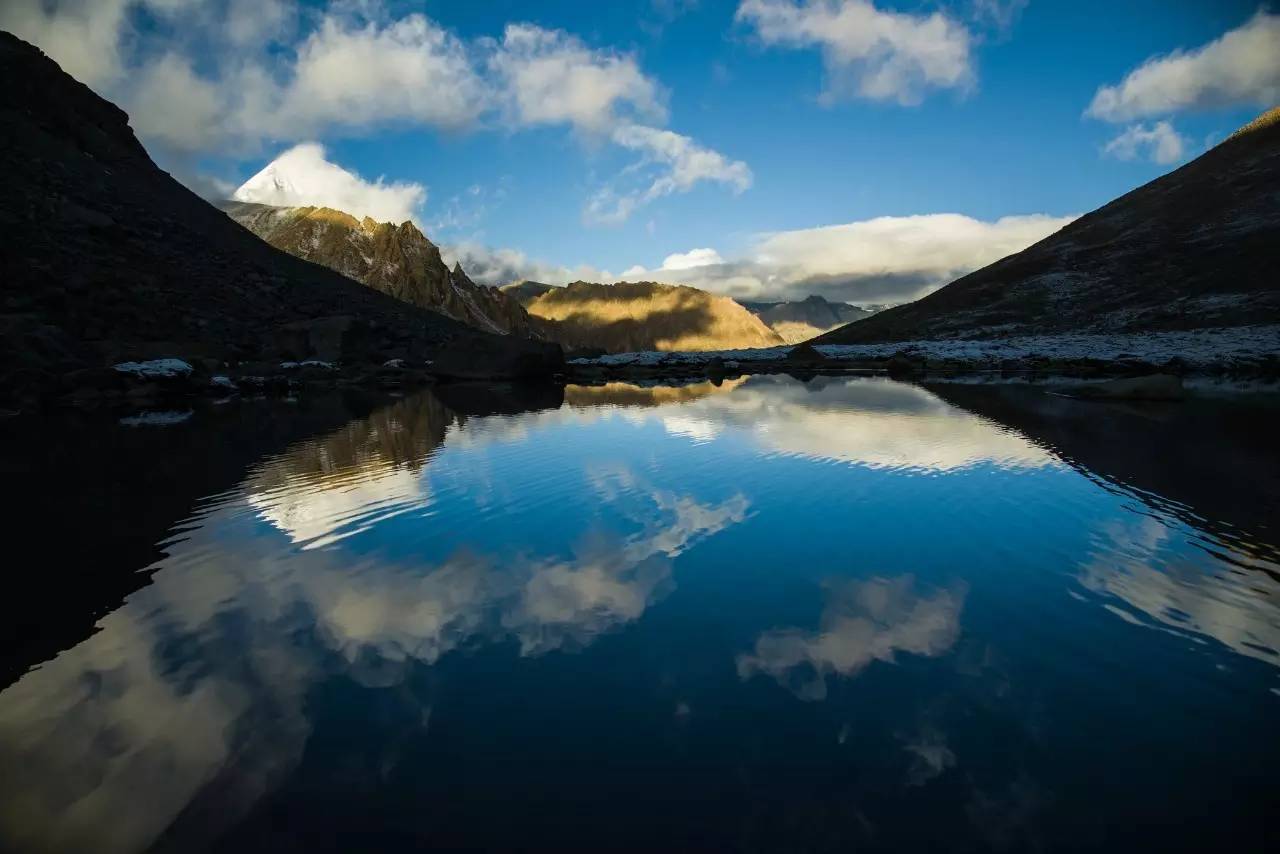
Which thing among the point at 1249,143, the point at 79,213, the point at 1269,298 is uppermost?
the point at 1249,143

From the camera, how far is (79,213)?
2037 inches

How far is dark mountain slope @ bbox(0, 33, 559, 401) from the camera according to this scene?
39500mm

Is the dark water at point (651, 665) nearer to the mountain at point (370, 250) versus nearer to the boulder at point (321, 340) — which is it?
the boulder at point (321, 340)

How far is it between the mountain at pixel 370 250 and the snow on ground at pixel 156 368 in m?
137

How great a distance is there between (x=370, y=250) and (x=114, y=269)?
456 ft

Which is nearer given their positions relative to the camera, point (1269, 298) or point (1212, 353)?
point (1212, 353)

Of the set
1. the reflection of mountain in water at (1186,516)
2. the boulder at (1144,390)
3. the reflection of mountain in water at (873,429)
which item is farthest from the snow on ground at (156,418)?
the boulder at (1144,390)

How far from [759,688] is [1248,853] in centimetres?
301

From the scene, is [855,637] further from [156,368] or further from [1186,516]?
[156,368]

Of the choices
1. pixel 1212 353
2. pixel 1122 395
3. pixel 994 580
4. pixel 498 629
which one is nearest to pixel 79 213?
pixel 498 629

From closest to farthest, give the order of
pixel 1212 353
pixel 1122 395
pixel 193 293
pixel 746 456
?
1. pixel 746 456
2. pixel 1122 395
3. pixel 1212 353
4. pixel 193 293

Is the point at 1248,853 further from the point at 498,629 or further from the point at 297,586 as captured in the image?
the point at 297,586

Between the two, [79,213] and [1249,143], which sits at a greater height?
[1249,143]

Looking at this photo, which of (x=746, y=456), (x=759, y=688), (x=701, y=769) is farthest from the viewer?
(x=746, y=456)
